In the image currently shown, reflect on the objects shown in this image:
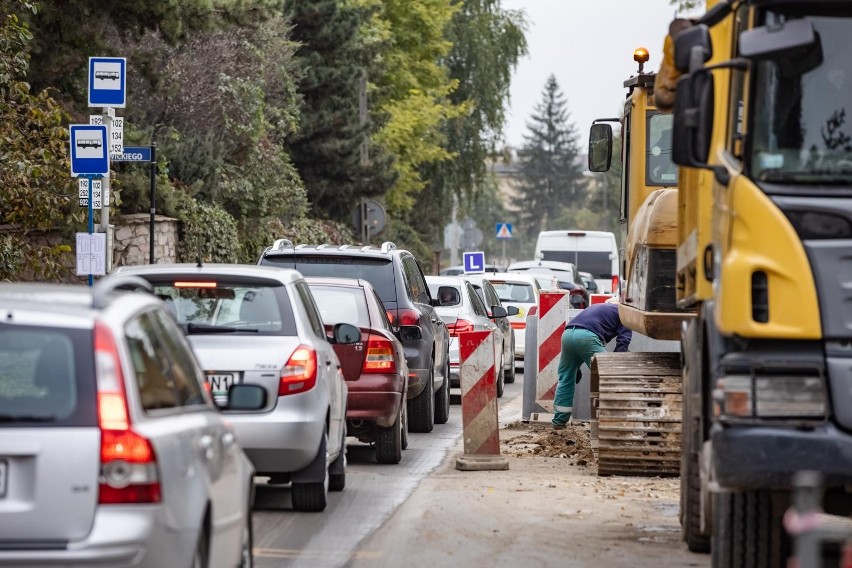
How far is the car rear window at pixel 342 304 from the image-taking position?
14.4m

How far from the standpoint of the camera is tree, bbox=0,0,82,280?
18.6 meters

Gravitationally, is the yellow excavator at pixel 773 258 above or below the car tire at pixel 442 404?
above

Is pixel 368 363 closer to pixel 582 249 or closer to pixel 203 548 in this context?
pixel 203 548

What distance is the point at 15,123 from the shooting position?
64.2 feet

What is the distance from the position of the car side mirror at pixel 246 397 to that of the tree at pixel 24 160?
1112 centimetres

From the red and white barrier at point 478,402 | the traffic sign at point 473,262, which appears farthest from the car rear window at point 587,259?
the red and white barrier at point 478,402

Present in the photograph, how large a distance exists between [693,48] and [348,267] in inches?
345

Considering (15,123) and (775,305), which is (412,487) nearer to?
(775,305)

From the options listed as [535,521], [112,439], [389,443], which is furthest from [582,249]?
[112,439]

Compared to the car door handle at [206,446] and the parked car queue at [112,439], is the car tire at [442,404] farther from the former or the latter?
the car door handle at [206,446]

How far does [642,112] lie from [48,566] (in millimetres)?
11538

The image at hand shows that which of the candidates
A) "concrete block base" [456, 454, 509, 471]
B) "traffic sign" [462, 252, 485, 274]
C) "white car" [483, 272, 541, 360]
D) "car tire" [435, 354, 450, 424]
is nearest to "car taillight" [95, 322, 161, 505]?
"concrete block base" [456, 454, 509, 471]

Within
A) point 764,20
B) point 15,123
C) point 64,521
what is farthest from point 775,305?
point 15,123

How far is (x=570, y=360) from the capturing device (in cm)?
1781
